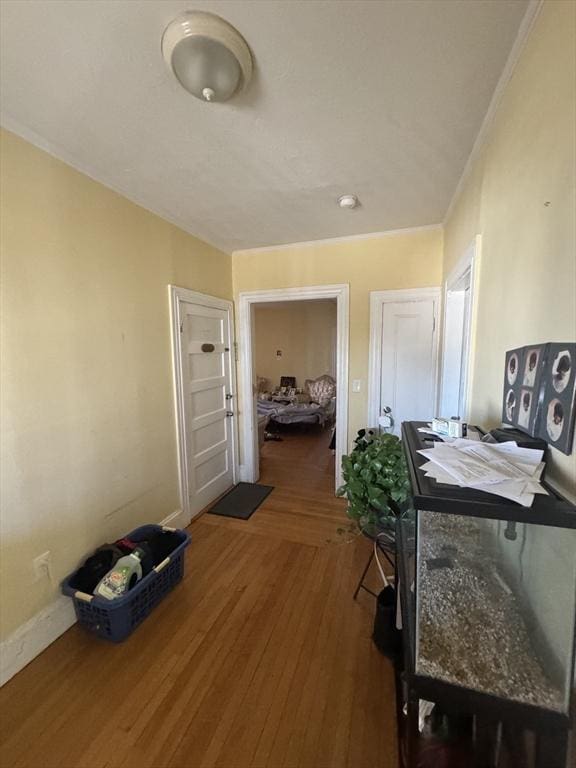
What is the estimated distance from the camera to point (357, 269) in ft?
9.36

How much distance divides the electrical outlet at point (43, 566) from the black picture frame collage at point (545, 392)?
7.28 ft

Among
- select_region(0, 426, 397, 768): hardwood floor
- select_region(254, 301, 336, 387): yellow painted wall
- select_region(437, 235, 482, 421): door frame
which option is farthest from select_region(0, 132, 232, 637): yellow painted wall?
select_region(254, 301, 336, 387): yellow painted wall

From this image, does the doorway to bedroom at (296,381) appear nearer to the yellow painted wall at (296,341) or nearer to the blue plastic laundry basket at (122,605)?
the yellow painted wall at (296,341)

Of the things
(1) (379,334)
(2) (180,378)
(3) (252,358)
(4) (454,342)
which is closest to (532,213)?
(4) (454,342)

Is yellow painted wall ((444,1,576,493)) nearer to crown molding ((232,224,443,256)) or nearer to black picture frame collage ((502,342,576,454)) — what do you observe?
black picture frame collage ((502,342,576,454))

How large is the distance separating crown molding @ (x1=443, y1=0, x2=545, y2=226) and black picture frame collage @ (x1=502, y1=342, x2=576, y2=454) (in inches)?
39.5

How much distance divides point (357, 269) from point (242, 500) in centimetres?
251

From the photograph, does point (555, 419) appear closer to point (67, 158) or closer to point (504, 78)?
point (504, 78)

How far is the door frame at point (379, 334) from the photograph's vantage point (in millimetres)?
2664

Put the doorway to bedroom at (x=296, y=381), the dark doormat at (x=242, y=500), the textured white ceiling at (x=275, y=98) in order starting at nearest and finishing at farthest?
the textured white ceiling at (x=275, y=98), the dark doormat at (x=242, y=500), the doorway to bedroom at (x=296, y=381)

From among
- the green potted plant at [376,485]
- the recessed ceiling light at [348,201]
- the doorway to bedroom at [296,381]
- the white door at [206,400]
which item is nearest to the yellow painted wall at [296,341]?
the doorway to bedroom at [296,381]

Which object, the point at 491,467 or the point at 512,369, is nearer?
the point at 491,467

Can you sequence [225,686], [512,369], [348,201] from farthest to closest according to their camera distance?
[348,201] < [225,686] < [512,369]

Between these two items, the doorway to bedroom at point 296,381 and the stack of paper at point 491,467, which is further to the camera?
the doorway to bedroom at point 296,381
